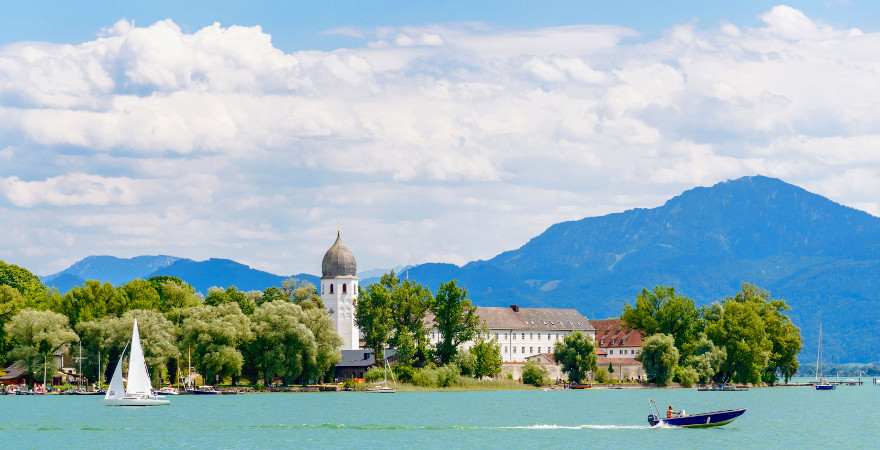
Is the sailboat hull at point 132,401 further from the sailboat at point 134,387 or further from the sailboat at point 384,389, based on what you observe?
the sailboat at point 384,389

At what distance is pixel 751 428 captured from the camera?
3177 inches

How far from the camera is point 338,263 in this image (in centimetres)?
17462

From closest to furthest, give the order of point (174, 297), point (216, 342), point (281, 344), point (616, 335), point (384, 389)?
point (216, 342), point (281, 344), point (384, 389), point (174, 297), point (616, 335)

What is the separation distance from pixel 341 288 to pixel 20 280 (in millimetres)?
39900

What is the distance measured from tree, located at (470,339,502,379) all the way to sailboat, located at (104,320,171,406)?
134 ft

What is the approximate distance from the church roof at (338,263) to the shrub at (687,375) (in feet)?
155

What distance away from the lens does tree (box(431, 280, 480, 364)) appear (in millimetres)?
134125

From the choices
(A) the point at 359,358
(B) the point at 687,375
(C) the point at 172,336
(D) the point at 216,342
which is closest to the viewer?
(D) the point at 216,342

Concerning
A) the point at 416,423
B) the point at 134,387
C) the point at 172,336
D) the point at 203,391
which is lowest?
the point at 416,423

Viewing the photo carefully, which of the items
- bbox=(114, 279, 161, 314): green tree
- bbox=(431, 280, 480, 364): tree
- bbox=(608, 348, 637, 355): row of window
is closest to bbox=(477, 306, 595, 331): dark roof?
bbox=(608, 348, 637, 355): row of window

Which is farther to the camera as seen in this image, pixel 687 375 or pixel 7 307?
pixel 687 375

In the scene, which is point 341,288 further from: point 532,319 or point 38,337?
point 38,337

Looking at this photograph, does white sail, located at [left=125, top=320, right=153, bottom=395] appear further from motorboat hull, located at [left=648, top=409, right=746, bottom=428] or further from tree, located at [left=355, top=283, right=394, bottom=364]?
motorboat hull, located at [left=648, top=409, right=746, bottom=428]

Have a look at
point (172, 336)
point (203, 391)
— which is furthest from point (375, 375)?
point (172, 336)
